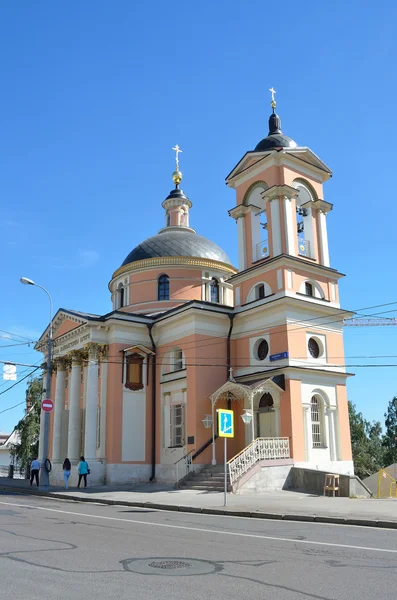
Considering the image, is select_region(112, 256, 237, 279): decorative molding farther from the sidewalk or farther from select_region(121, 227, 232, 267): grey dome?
the sidewalk

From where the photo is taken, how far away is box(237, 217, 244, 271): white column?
1086 inches

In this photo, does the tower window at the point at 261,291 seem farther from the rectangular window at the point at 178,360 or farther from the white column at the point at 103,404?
the white column at the point at 103,404

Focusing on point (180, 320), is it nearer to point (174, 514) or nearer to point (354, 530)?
point (174, 514)

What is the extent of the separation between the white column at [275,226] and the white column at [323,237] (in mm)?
2663

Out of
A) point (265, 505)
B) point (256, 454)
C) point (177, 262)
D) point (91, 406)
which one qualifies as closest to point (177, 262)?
point (177, 262)

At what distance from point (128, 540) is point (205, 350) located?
16914mm

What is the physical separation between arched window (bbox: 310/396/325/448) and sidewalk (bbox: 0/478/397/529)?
4.11 meters

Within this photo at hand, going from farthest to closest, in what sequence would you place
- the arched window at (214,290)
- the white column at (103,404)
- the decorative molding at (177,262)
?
the arched window at (214,290) → the decorative molding at (177,262) → the white column at (103,404)

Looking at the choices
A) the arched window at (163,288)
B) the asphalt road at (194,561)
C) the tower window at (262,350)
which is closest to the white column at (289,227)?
the tower window at (262,350)

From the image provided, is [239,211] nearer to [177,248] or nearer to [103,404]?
[177,248]

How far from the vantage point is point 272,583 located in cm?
602

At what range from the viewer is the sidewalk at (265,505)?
40.4ft

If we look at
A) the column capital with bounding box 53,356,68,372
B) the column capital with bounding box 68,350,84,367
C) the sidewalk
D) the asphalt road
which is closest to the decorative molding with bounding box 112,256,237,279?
the column capital with bounding box 53,356,68,372

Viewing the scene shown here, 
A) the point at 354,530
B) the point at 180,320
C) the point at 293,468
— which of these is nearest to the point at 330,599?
the point at 354,530
